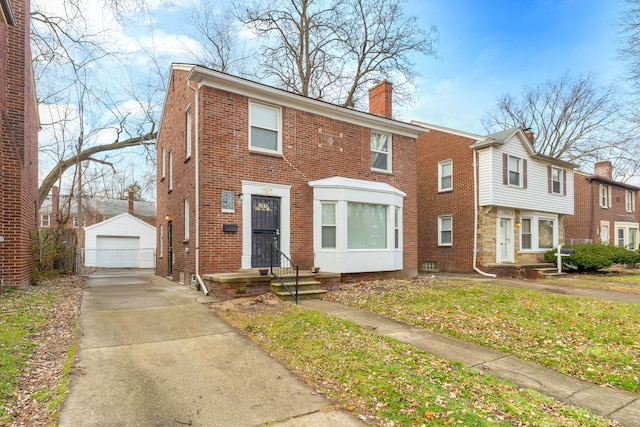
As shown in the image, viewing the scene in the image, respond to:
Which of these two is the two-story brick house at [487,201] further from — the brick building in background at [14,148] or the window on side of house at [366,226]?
the brick building in background at [14,148]

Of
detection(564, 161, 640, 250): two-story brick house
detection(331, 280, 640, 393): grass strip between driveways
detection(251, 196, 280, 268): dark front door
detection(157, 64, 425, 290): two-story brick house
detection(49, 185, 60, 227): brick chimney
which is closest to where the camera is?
detection(331, 280, 640, 393): grass strip between driveways

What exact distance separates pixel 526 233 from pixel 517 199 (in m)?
2.12

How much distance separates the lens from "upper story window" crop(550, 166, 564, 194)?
1822cm

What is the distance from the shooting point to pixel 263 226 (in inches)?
404

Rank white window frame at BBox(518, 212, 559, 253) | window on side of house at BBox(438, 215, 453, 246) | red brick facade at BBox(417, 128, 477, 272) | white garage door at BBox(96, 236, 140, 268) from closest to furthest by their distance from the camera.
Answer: red brick facade at BBox(417, 128, 477, 272) → window on side of house at BBox(438, 215, 453, 246) → white window frame at BBox(518, 212, 559, 253) → white garage door at BBox(96, 236, 140, 268)

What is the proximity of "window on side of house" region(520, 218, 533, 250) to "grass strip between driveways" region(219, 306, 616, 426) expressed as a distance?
47.3ft

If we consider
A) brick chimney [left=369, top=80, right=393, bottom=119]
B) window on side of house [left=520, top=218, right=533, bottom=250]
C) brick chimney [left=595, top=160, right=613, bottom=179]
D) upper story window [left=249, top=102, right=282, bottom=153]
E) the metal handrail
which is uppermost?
brick chimney [left=369, top=80, right=393, bottom=119]

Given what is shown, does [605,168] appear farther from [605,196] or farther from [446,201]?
[446,201]

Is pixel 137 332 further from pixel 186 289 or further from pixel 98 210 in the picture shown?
pixel 98 210

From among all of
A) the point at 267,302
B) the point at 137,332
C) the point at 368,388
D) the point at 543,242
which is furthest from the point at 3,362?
the point at 543,242

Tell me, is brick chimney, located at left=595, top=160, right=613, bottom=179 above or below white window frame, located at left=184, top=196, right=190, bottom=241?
above

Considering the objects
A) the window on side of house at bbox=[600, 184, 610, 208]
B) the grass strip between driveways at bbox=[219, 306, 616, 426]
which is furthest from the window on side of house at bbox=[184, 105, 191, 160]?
the window on side of house at bbox=[600, 184, 610, 208]

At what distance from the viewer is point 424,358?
15.5 feet

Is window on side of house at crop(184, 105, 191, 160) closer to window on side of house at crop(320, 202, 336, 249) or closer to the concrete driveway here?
window on side of house at crop(320, 202, 336, 249)
